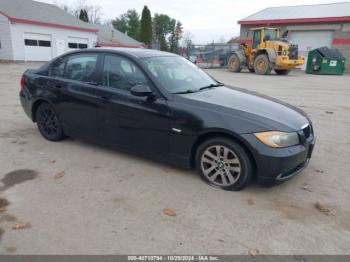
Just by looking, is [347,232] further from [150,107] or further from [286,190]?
[150,107]

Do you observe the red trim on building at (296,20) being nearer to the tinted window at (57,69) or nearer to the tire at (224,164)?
the tinted window at (57,69)

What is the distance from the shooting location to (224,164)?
3.61 m

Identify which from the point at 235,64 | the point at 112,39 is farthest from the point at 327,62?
the point at 112,39

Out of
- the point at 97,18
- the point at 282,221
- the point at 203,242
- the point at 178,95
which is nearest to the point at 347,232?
the point at 282,221

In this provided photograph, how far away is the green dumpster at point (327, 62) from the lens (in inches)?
916

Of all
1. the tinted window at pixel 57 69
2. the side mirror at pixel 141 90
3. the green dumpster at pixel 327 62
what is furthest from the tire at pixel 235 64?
the side mirror at pixel 141 90

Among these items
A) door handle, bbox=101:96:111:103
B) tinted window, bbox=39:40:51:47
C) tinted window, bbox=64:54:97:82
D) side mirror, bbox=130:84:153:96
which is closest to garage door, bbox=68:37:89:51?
tinted window, bbox=39:40:51:47

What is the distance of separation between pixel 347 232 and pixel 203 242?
4.61 feet

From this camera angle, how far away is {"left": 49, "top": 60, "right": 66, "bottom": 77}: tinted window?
494cm

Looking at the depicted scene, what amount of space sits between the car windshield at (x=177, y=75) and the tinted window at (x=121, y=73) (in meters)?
0.18

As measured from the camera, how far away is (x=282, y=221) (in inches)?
121

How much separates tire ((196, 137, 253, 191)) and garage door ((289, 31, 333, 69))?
28.2 meters

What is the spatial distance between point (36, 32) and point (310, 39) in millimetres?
25573

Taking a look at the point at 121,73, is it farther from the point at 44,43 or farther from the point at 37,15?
the point at 37,15
